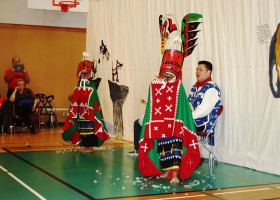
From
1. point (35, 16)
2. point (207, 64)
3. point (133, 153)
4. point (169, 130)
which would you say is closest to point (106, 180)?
point (169, 130)

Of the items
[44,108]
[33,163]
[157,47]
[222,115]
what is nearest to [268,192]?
[222,115]

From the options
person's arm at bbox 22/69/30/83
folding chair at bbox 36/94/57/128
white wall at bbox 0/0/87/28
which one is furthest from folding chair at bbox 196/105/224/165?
white wall at bbox 0/0/87/28

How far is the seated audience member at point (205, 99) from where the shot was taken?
6.02 meters

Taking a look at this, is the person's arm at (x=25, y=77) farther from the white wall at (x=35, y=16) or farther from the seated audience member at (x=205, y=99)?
the seated audience member at (x=205, y=99)

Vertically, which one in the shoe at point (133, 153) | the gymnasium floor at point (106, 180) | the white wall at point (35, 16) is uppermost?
the white wall at point (35, 16)

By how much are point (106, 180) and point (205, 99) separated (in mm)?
1640

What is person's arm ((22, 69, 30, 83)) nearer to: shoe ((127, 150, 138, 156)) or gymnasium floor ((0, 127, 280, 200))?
gymnasium floor ((0, 127, 280, 200))

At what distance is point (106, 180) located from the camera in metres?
5.23

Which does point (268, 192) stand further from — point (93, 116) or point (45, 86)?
point (45, 86)

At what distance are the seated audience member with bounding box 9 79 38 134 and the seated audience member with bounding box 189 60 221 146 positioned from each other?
541cm

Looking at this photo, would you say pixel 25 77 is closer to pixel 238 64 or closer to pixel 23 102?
pixel 23 102

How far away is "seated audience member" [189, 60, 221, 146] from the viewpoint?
6.02 m

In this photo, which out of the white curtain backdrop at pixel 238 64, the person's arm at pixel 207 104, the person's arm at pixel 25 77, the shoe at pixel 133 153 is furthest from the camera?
the person's arm at pixel 25 77

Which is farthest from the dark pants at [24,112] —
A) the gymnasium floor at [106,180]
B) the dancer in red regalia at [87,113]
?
the dancer in red regalia at [87,113]
